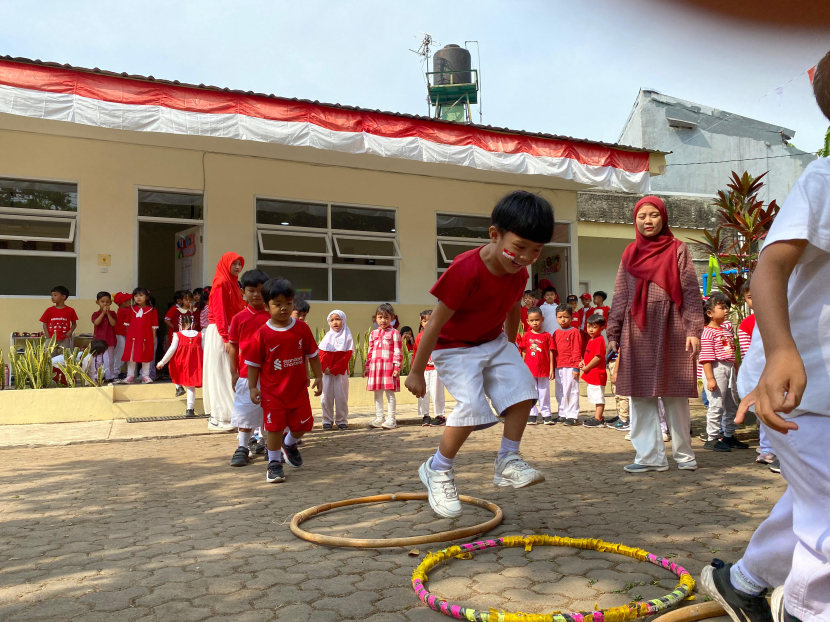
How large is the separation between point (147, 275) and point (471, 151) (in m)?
7.18


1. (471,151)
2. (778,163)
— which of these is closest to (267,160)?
(471,151)

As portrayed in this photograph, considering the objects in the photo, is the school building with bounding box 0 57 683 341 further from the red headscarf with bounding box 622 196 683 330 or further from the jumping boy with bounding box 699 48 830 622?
the jumping boy with bounding box 699 48 830 622

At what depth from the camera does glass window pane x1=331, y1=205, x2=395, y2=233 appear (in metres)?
13.0

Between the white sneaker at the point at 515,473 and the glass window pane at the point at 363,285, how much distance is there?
9.65 metres

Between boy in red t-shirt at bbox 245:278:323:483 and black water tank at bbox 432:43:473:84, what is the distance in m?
27.2

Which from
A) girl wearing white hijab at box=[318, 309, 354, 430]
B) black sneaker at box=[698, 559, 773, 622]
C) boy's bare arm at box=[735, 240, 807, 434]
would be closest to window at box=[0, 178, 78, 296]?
girl wearing white hijab at box=[318, 309, 354, 430]

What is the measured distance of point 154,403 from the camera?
32.1ft

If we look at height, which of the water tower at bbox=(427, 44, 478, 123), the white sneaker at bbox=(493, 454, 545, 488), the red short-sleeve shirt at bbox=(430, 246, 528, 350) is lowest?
the white sneaker at bbox=(493, 454, 545, 488)

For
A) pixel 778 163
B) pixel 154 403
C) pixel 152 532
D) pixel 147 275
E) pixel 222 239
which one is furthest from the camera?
pixel 778 163

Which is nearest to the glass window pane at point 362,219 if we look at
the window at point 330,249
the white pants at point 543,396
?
the window at point 330,249

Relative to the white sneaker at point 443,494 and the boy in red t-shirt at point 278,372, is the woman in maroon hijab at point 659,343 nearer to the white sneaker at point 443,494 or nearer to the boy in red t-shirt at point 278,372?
the white sneaker at point 443,494

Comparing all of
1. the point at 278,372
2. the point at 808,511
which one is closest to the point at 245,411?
the point at 278,372

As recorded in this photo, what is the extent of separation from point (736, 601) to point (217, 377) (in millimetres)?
6440

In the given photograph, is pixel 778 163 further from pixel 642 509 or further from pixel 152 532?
pixel 152 532
